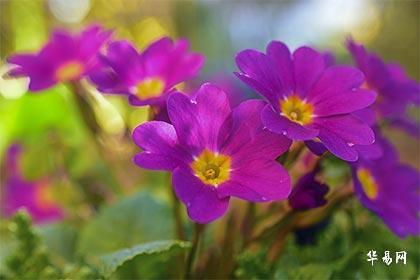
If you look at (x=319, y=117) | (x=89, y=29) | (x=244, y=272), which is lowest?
(x=244, y=272)

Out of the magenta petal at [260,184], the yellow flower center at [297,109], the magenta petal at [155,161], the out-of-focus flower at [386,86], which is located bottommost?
the magenta petal at [260,184]

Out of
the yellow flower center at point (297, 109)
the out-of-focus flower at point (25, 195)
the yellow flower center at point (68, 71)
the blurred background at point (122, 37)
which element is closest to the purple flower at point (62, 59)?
the yellow flower center at point (68, 71)

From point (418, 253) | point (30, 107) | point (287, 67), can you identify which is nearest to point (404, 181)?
point (418, 253)

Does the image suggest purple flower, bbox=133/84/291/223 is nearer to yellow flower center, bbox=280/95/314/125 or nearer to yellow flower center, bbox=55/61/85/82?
A: yellow flower center, bbox=280/95/314/125

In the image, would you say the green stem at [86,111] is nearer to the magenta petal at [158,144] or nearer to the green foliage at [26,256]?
the green foliage at [26,256]

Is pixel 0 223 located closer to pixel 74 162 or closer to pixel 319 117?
pixel 74 162

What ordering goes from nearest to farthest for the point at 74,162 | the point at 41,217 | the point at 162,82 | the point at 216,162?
the point at 216,162, the point at 162,82, the point at 74,162, the point at 41,217
